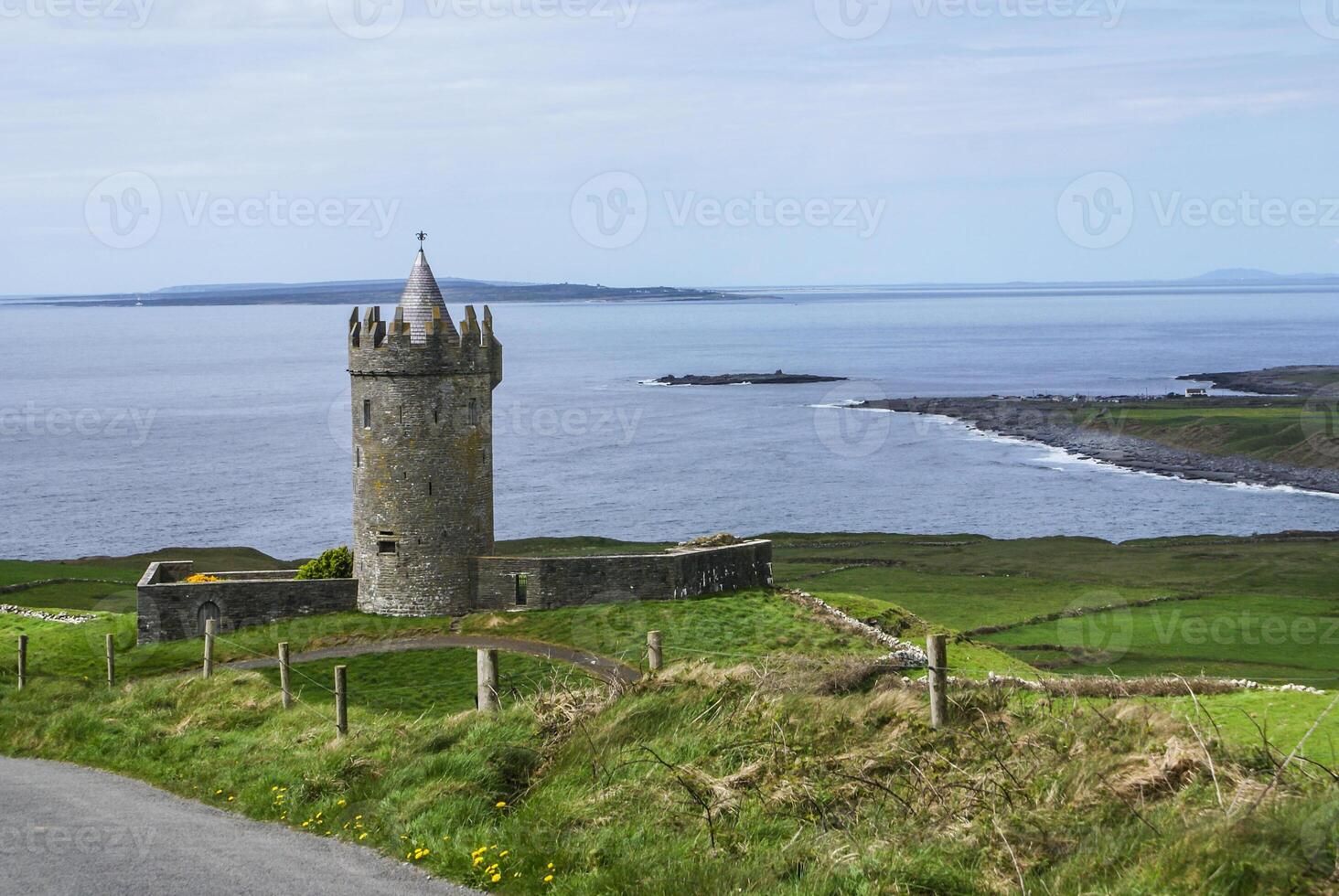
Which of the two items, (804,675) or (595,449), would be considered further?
(595,449)

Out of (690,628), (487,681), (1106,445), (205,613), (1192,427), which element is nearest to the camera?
(487,681)

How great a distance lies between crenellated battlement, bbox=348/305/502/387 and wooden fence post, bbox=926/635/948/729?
23566mm

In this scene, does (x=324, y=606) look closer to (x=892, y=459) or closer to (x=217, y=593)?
(x=217, y=593)

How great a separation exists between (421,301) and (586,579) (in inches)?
352

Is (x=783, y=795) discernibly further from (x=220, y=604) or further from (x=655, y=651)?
(x=220, y=604)

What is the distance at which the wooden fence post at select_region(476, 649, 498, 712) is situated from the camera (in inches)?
732

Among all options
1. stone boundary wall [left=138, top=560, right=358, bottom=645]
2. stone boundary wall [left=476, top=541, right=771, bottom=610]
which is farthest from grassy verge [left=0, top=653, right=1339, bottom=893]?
stone boundary wall [left=138, top=560, right=358, bottom=645]

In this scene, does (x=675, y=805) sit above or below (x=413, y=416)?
below

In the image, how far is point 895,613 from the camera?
37.5 metres

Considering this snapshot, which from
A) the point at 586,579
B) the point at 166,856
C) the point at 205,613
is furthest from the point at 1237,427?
the point at 166,856

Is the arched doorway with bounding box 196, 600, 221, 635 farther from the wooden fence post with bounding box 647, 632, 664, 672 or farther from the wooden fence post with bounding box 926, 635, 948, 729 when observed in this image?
the wooden fence post with bounding box 926, 635, 948, 729

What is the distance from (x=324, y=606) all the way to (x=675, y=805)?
25.9 metres

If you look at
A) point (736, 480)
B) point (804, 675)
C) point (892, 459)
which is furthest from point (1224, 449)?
point (804, 675)

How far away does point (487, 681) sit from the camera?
18734 millimetres
